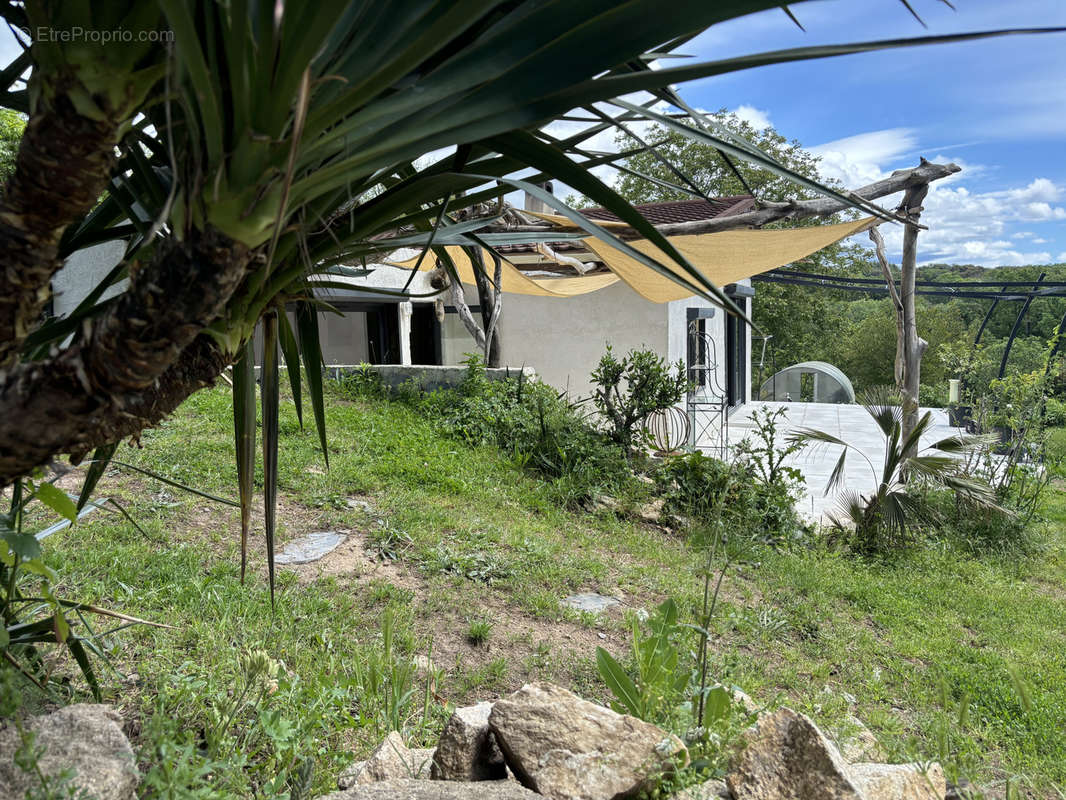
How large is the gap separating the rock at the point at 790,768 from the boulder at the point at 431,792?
543mm

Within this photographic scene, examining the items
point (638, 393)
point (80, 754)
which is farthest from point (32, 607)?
point (638, 393)

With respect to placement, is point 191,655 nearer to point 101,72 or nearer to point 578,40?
point 101,72

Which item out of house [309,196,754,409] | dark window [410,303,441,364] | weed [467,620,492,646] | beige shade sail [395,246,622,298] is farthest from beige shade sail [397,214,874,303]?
dark window [410,303,441,364]

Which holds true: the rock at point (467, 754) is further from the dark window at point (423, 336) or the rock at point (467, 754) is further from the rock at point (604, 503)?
the dark window at point (423, 336)

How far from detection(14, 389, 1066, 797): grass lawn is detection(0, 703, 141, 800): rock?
0.04 metres

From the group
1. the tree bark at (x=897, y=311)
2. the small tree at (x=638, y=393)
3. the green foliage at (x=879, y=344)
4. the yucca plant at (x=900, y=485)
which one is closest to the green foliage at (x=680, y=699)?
the yucca plant at (x=900, y=485)

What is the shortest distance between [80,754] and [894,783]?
171cm

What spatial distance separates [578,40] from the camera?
68cm

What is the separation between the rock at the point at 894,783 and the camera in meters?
1.67

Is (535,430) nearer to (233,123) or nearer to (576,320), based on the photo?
(576,320)

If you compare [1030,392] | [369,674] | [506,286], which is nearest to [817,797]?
[369,674]

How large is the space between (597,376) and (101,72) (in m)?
6.43

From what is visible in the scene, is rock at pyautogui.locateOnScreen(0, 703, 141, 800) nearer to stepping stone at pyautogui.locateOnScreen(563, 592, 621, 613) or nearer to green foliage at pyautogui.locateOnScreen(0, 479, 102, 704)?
green foliage at pyautogui.locateOnScreen(0, 479, 102, 704)

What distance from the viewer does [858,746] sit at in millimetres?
2152
